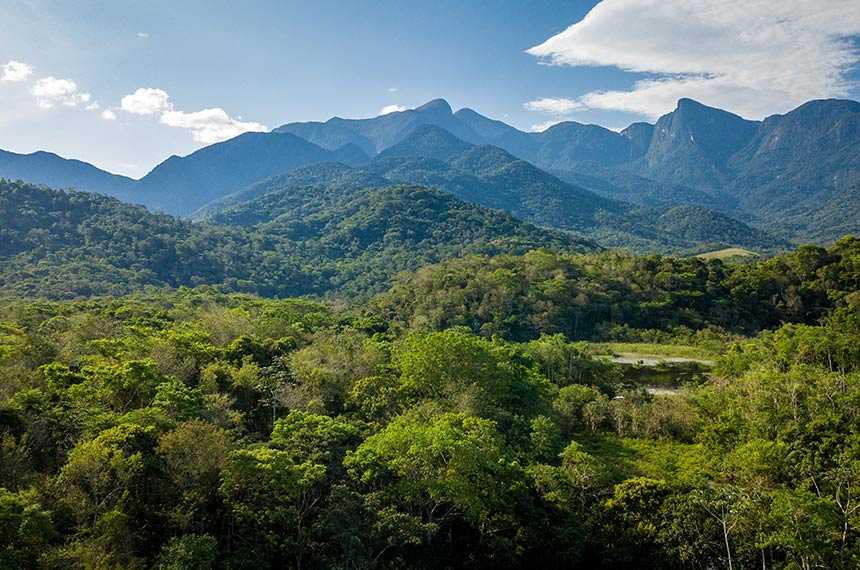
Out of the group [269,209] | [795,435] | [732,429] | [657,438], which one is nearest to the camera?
[795,435]

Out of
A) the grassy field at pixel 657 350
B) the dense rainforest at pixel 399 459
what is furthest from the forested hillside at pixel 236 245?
the dense rainforest at pixel 399 459

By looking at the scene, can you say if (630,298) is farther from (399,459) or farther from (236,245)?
(236,245)

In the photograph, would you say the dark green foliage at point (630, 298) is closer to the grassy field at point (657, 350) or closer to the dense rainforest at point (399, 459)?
the grassy field at point (657, 350)

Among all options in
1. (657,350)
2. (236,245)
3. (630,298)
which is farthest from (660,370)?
(236,245)

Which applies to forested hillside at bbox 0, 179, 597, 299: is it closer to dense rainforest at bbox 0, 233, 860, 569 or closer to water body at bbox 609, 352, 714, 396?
water body at bbox 609, 352, 714, 396

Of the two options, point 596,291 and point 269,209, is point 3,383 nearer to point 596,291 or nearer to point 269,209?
point 596,291

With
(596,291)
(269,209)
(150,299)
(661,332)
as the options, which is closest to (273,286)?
(150,299)
